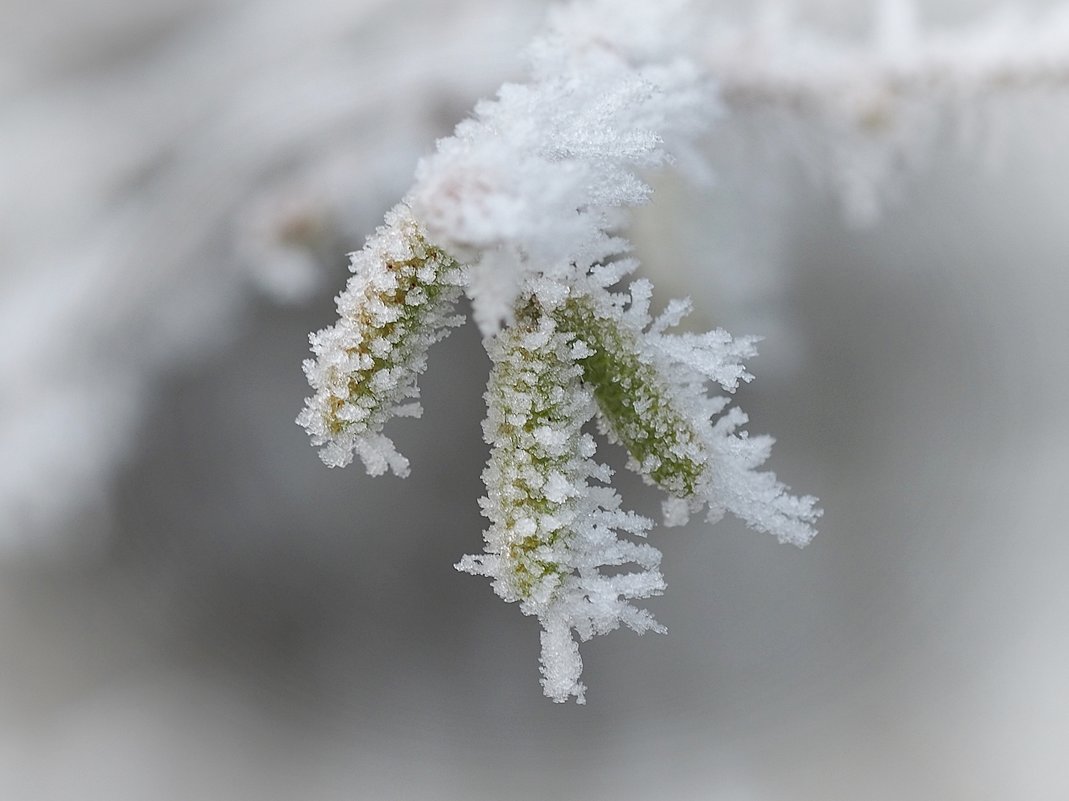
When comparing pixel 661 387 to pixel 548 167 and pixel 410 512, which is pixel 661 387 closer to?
pixel 548 167

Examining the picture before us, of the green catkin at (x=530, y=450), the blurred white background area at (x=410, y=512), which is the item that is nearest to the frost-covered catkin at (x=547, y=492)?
the green catkin at (x=530, y=450)

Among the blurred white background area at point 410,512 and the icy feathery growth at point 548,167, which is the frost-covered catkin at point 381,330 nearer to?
the icy feathery growth at point 548,167

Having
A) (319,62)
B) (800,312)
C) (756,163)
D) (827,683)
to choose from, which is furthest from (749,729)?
(319,62)

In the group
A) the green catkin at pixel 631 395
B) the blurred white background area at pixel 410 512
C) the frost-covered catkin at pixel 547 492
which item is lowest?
the frost-covered catkin at pixel 547 492

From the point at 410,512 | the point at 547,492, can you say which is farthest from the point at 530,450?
the point at 410,512

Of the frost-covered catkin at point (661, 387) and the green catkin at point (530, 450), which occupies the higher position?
the frost-covered catkin at point (661, 387)

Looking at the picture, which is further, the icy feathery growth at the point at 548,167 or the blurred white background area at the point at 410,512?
the blurred white background area at the point at 410,512
